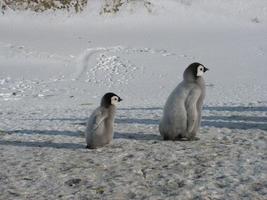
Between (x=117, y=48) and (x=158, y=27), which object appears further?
(x=158, y=27)

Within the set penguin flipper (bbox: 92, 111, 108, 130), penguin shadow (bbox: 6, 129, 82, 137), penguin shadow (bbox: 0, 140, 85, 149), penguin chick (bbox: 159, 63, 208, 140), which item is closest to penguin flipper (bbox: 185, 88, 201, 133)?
penguin chick (bbox: 159, 63, 208, 140)

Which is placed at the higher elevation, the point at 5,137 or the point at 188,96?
the point at 188,96

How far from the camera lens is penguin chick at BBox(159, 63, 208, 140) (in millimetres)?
8203

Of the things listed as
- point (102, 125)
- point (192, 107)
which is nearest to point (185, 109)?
point (192, 107)

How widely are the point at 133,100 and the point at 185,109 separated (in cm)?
999

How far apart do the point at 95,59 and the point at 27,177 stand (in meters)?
21.8

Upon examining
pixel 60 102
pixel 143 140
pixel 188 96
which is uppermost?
pixel 188 96

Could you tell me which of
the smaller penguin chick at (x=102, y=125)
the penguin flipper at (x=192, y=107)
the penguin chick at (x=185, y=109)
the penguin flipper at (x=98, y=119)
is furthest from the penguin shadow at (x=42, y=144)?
the penguin flipper at (x=192, y=107)

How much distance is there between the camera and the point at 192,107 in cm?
821

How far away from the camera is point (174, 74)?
82.4ft

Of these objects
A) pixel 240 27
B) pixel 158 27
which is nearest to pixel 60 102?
pixel 158 27

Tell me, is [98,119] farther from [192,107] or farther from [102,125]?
[192,107]

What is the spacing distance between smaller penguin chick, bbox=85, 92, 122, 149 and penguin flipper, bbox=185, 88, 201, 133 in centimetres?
114

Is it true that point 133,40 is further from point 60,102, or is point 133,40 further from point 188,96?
point 188,96
